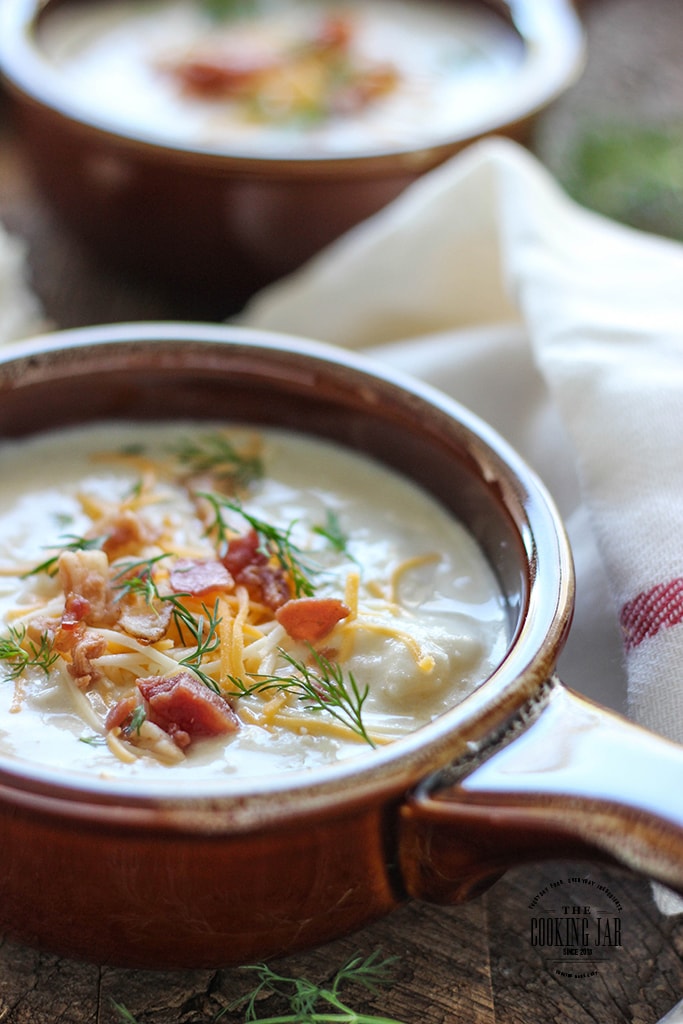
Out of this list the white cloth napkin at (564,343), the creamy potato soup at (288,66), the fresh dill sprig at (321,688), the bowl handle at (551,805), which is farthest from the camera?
the creamy potato soup at (288,66)

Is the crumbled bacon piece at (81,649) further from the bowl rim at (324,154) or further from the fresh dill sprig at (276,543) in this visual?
the bowl rim at (324,154)

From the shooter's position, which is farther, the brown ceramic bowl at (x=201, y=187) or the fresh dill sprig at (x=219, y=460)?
the brown ceramic bowl at (x=201, y=187)

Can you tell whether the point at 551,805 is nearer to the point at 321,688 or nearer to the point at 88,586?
the point at 321,688

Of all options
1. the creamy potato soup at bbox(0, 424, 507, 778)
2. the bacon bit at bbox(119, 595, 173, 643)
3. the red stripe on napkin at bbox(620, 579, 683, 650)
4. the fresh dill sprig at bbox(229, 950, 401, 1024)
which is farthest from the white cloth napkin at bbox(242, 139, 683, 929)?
the bacon bit at bbox(119, 595, 173, 643)

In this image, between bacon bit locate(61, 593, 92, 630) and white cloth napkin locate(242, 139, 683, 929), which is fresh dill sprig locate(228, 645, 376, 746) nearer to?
bacon bit locate(61, 593, 92, 630)

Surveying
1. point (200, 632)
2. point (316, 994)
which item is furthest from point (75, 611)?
point (316, 994)

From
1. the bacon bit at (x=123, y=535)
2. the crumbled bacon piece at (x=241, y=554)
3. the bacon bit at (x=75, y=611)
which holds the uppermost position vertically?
the bacon bit at (x=75, y=611)

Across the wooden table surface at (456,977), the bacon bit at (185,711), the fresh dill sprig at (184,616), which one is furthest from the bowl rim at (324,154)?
the wooden table surface at (456,977)
